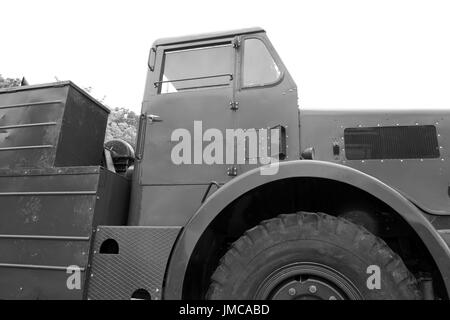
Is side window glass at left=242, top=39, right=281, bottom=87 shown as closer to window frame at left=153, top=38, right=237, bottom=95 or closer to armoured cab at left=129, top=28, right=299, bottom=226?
armoured cab at left=129, top=28, right=299, bottom=226

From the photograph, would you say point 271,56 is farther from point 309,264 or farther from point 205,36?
point 309,264

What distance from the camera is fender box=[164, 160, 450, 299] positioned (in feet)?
8.38

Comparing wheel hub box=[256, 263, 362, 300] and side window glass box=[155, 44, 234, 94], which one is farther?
side window glass box=[155, 44, 234, 94]

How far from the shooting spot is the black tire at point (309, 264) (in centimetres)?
247

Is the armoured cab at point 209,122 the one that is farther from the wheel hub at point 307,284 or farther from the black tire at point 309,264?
the wheel hub at point 307,284

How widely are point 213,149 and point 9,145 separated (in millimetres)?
2014

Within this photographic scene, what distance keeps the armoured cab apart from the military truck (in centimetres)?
1

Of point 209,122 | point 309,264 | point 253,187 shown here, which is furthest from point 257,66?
point 309,264

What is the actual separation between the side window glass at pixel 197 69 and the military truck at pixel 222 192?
1 centimetres

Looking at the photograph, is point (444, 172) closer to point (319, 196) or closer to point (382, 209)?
point (382, 209)

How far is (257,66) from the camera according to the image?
3.62m

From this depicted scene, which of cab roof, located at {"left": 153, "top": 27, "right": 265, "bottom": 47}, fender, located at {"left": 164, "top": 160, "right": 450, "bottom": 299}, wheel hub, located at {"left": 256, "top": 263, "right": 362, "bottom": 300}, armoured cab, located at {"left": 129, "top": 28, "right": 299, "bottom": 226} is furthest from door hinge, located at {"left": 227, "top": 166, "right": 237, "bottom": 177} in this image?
cab roof, located at {"left": 153, "top": 27, "right": 265, "bottom": 47}
